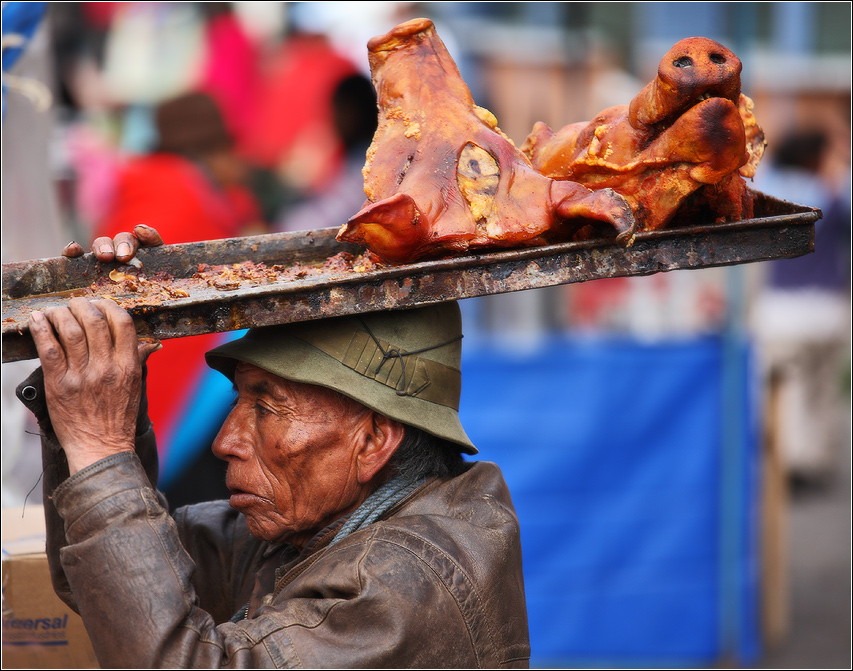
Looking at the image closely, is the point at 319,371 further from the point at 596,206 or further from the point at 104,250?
the point at 596,206

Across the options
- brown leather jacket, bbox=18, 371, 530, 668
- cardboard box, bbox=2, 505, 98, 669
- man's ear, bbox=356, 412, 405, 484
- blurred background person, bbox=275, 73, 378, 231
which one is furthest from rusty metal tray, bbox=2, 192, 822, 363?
blurred background person, bbox=275, 73, 378, 231

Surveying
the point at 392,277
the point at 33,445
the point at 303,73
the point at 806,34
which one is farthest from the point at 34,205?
the point at 806,34

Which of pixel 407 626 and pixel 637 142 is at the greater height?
pixel 637 142

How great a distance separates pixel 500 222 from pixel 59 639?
1.95 meters

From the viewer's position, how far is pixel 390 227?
6.29 ft

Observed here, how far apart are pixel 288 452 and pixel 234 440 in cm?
15

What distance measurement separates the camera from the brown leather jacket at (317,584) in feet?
5.81

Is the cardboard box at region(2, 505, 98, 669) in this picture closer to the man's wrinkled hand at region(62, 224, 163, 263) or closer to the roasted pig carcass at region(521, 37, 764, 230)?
the man's wrinkled hand at region(62, 224, 163, 263)

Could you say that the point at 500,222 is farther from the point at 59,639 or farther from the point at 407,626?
the point at 59,639

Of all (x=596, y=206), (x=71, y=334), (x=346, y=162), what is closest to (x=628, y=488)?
(x=346, y=162)

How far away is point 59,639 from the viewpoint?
2.76 metres

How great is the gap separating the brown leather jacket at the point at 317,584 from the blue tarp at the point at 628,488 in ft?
9.19

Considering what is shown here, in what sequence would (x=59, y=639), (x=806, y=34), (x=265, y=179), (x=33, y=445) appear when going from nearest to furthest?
(x=59, y=639), (x=33, y=445), (x=265, y=179), (x=806, y=34)

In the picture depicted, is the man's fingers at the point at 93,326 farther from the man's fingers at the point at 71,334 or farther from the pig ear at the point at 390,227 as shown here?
the pig ear at the point at 390,227
